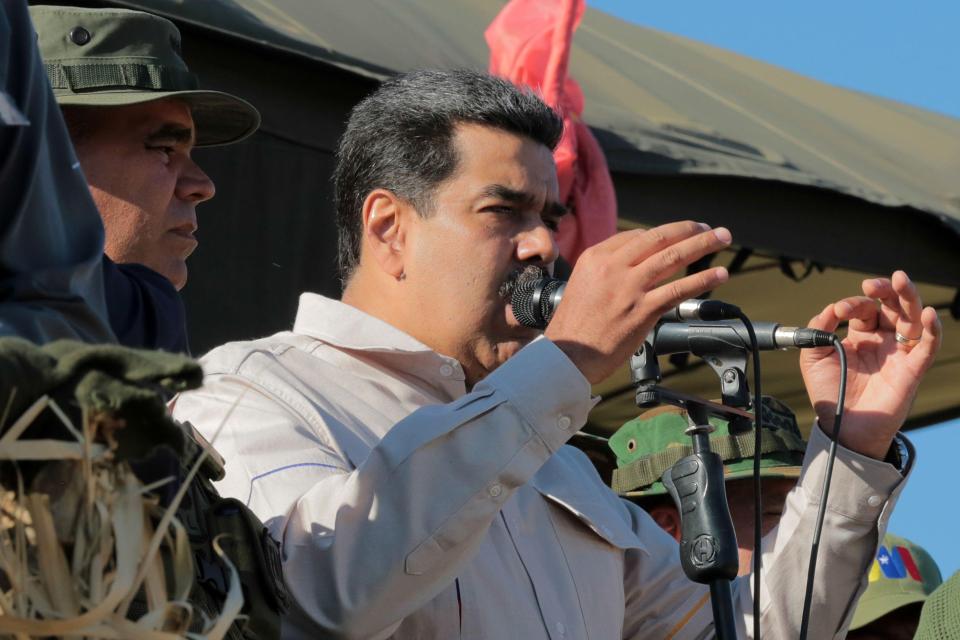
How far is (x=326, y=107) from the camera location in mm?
3477

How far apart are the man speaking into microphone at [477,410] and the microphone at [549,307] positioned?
7 cm

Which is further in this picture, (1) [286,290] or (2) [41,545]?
(1) [286,290]

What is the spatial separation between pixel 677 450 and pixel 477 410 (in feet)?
5.29

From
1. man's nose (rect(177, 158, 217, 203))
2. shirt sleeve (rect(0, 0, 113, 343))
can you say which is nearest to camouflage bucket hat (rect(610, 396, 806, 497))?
man's nose (rect(177, 158, 217, 203))

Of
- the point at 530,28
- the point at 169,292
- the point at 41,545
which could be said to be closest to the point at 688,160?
the point at 530,28

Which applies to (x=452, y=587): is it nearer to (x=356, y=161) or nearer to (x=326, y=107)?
(x=356, y=161)

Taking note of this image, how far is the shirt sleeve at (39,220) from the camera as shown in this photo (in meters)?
1.32

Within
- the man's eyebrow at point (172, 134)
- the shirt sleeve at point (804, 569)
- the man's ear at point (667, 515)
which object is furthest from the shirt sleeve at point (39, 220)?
the man's ear at point (667, 515)

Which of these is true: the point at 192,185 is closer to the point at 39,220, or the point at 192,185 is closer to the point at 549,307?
the point at 549,307

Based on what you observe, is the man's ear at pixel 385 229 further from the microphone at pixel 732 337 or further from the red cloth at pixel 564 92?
the red cloth at pixel 564 92

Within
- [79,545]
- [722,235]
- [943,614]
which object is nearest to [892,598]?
[943,614]

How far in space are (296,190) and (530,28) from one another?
0.71 metres

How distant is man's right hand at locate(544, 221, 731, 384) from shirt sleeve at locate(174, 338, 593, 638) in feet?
0.11

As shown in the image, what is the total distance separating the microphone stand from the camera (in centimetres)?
202
